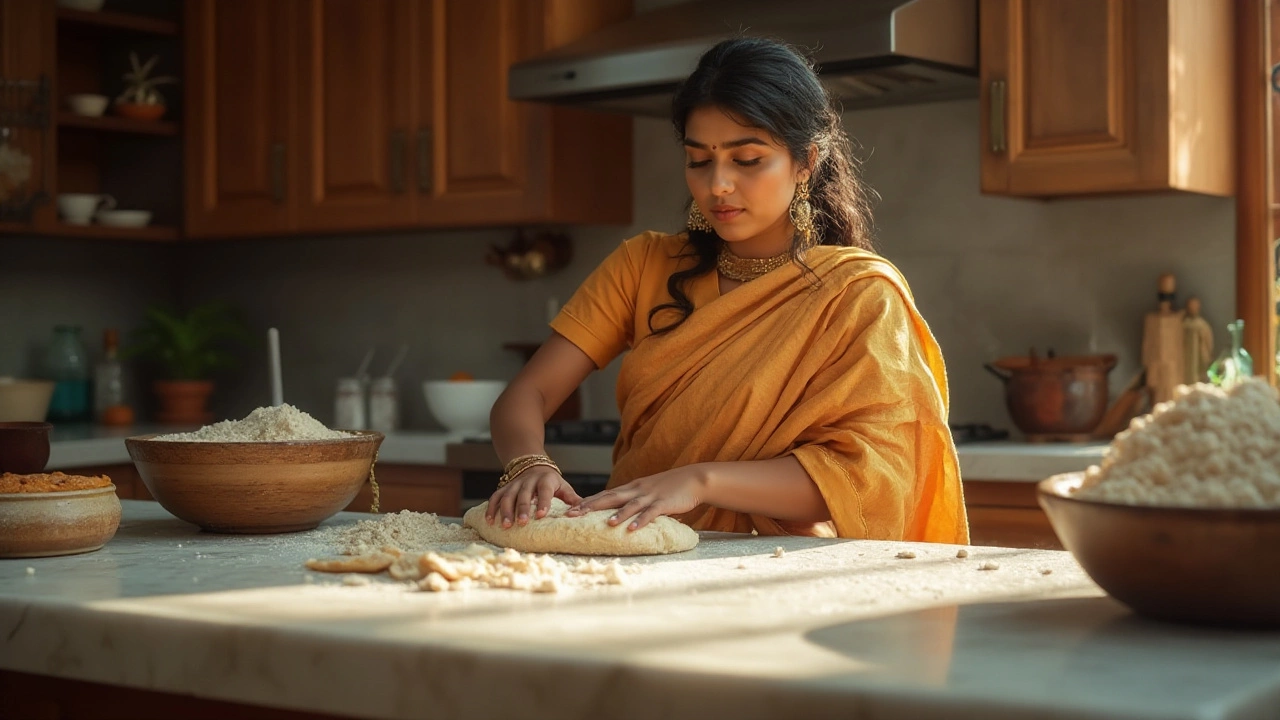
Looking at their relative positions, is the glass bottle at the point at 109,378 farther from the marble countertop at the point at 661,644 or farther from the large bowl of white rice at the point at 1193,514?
the large bowl of white rice at the point at 1193,514

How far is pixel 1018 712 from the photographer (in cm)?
82

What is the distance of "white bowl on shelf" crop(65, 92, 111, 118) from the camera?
429 cm

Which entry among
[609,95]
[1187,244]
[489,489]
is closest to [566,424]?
[489,489]

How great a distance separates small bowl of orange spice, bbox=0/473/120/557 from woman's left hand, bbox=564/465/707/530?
50cm

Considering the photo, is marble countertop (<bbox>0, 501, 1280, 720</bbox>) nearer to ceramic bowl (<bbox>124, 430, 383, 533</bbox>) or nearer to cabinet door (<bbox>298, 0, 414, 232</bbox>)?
ceramic bowl (<bbox>124, 430, 383, 533</bbox>)

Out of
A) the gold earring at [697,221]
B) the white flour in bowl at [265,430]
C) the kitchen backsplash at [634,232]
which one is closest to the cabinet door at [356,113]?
the kitchen backsplash at [634,232]

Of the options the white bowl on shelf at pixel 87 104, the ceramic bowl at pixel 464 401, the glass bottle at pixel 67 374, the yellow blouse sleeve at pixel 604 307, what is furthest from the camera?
the glass bottle at pixel 67 374

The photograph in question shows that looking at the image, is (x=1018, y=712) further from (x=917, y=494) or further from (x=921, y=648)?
(x=917, y=494)

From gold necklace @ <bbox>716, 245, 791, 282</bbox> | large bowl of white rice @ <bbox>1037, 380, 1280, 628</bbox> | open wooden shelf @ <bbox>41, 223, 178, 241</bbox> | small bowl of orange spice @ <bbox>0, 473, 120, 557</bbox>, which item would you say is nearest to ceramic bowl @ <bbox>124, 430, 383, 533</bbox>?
small bowl of orange spice @ <bbox>0, 473, 120, 557</bbox>

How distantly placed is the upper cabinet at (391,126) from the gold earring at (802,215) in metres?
1.71

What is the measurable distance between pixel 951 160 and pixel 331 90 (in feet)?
5.94

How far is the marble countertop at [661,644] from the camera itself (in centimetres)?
87

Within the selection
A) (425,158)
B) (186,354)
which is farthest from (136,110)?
(425,158)

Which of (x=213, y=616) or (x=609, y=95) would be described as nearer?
(x=213, y=616)
